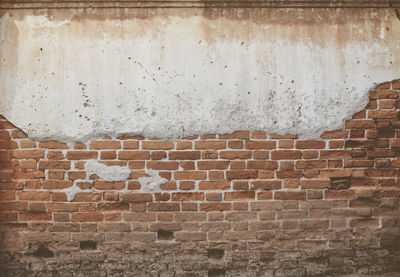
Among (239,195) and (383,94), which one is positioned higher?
(383,94)

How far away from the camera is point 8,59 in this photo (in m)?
2.52

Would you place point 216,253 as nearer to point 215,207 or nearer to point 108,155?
point 215,207

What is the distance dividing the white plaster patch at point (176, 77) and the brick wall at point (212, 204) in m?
0.14

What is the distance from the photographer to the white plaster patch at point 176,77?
99.1 inches

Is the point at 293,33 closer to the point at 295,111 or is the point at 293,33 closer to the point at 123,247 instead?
the point at 295,111

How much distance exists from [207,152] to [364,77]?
1.53m

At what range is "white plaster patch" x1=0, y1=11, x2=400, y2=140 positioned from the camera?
2.52m

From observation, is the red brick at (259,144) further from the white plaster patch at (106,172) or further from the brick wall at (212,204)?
the white plaster patch at (106,172)

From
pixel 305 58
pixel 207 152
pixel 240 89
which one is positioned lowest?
pixel 207 152

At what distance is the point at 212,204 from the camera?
8.37 ft

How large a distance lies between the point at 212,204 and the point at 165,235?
0.50m

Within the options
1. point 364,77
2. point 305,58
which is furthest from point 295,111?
point 364,77

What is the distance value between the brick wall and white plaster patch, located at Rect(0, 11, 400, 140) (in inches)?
5.5

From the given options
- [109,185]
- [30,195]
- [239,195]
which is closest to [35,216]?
[30,195]
